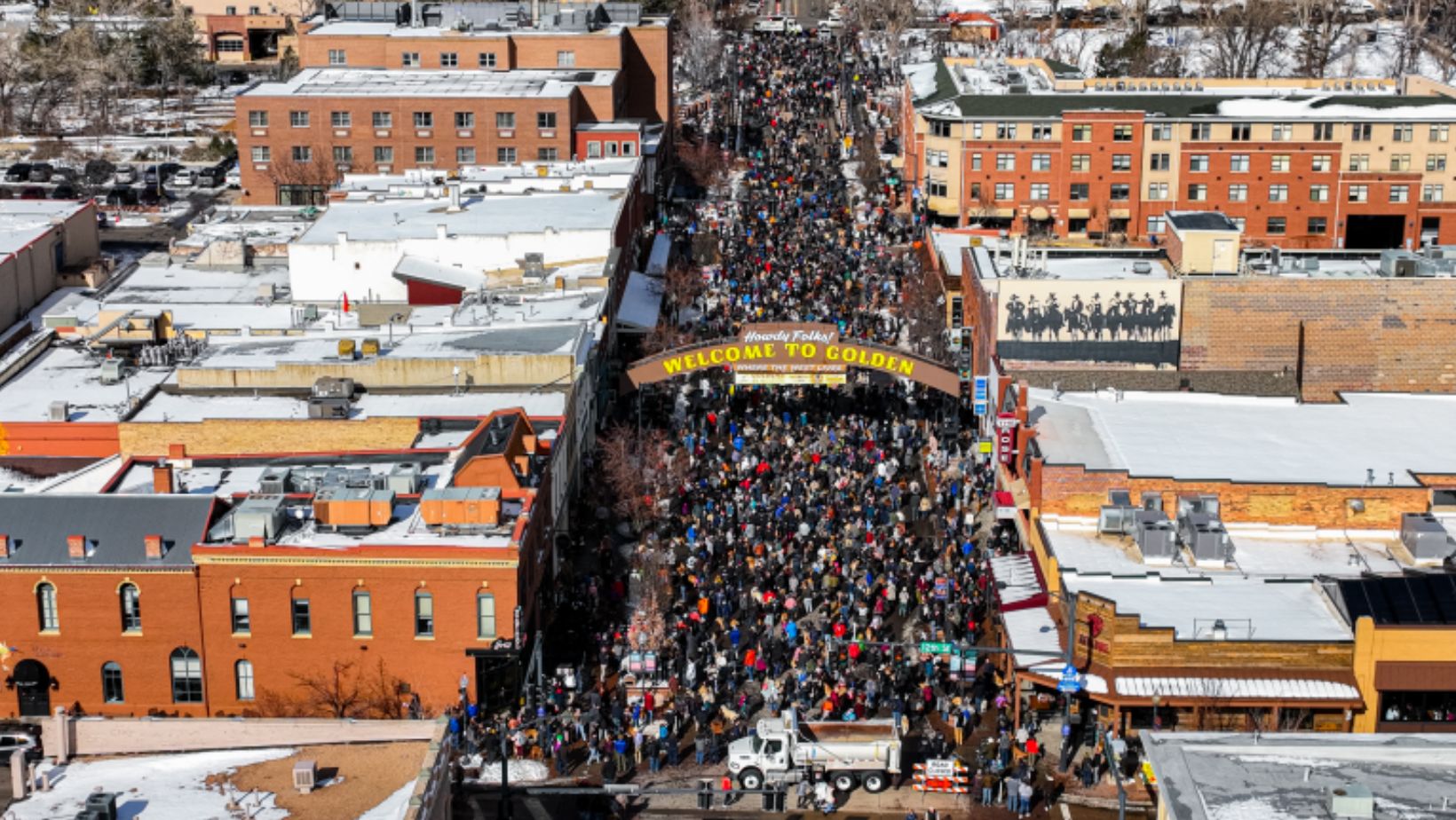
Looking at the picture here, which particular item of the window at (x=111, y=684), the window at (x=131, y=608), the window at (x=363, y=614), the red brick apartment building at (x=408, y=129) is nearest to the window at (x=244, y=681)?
the window at (x=131, y=608)

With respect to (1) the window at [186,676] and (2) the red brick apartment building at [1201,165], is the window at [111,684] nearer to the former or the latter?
(1) the window at [186,676]

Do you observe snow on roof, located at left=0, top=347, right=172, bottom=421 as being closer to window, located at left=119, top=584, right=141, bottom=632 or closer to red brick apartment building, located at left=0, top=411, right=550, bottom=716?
red brick apartment building, located at left=0, top=411, right=550, bottom=716

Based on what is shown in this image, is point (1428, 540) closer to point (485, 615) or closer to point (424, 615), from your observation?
point (485, 615)

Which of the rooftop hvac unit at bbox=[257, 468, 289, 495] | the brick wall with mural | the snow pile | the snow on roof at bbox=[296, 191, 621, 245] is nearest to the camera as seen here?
the snow pile

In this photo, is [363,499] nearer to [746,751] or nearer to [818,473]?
[746,751]

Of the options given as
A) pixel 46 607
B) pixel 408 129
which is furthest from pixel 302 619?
pixel 408 129

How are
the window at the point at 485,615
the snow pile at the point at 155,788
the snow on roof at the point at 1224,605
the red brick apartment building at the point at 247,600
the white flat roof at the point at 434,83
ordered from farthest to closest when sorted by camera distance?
the white flat roof at the point at 434,83 < the window at the point at 485,615 < the red brick apartment building at the point at 247,600 < the snow on roof at the point at 1224,605 < the snow pile at the point at 155,788

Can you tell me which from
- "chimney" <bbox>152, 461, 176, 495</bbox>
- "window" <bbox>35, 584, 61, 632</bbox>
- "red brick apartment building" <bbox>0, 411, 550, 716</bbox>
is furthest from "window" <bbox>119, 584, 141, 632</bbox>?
"chimney" <bbox>152, 461, 176, 495</bbox>
